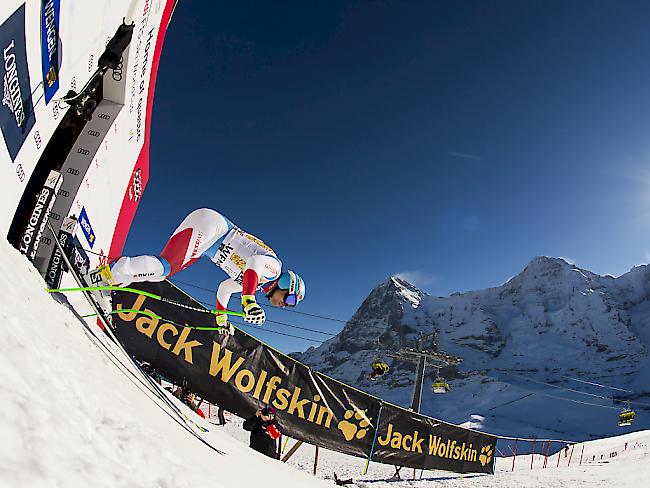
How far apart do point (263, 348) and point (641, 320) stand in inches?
6371

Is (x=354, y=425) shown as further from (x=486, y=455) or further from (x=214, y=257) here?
(x=486, y=455)

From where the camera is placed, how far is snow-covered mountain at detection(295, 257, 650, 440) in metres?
80.6

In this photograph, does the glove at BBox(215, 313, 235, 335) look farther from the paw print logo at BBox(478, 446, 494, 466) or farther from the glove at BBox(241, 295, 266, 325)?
the paw print logo at BBox(478, 446, 494, 466)

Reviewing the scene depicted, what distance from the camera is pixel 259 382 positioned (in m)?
6.63

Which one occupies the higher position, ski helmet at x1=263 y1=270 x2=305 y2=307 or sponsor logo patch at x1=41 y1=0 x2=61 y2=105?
sponsor logo patch at x1=41 y1=0 x2=61 y2=105

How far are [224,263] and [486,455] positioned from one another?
11385 mm

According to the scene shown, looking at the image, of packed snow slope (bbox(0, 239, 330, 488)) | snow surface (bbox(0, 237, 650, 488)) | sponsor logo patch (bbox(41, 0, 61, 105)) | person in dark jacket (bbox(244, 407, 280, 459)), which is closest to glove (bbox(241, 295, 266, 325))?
snow surface (bbox(0, 237, 650, 488))

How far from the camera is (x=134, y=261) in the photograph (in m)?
3.46

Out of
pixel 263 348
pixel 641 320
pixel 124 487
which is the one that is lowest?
pixel 124 487

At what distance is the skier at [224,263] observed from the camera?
3510mm

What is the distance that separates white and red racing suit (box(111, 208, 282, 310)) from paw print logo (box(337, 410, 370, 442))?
418cm

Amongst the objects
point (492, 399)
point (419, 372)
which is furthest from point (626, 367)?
point (419, 372)

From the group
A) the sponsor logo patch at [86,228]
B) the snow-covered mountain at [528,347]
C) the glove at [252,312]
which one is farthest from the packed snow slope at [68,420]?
the snow-covered mountain at [528,347]

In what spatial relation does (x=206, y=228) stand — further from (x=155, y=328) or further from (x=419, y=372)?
(x=419, y=372)
